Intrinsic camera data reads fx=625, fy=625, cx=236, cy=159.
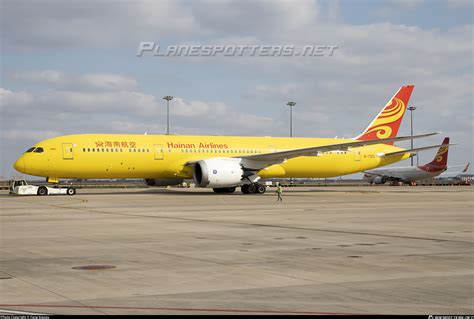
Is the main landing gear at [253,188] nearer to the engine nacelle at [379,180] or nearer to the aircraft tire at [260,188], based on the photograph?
the aircraft tire at [260,188]

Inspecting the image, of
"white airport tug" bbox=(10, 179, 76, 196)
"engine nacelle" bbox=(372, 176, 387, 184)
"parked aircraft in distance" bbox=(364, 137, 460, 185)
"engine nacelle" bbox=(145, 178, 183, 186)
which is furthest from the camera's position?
"engine nacelle" bbox=(372, 176, 387, 184)

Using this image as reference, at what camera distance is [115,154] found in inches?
1644

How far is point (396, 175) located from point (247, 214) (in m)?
75.9

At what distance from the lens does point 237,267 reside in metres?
11.0

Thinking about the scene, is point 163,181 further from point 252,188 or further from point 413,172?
point 413,172

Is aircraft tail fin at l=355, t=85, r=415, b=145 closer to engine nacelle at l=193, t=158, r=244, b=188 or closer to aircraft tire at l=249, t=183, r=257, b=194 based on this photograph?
aircraft tire at l=249, t=183, r=257, b=194

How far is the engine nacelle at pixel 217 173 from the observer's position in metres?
40.8

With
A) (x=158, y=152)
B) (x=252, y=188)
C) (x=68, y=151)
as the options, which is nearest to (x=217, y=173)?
(x=158, y=152)

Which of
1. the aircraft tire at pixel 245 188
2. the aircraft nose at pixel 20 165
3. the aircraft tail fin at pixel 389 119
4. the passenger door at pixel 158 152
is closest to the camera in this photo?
the aircraft nose at pixel 20 165

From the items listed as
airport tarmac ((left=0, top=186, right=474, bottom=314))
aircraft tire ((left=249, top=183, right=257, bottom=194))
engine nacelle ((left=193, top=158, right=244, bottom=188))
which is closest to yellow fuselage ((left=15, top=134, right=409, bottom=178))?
aircraft tire ((left=249, top=183, right=257, bottom=194))

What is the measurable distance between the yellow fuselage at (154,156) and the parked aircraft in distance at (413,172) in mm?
40792

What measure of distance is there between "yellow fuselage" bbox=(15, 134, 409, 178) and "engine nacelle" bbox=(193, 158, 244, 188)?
260 cm

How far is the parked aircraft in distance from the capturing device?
89.4 metres

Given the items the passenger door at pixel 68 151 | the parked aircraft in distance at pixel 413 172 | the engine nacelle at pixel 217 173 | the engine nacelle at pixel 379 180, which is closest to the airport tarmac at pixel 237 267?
the engine nacelle at pixel 217 173
